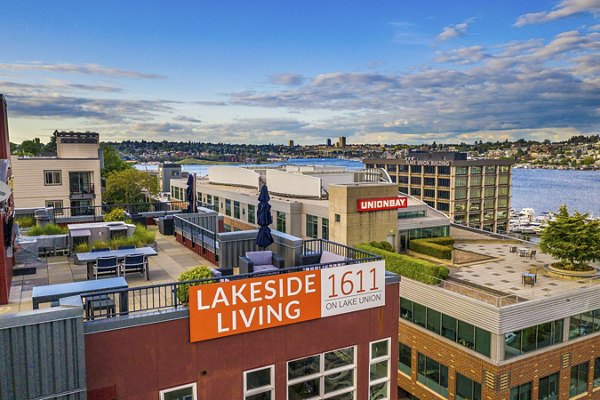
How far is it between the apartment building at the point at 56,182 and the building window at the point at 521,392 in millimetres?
37830

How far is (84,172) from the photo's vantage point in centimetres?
4731

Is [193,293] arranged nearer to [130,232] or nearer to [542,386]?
[130,232]

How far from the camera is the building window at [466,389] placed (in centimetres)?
2388

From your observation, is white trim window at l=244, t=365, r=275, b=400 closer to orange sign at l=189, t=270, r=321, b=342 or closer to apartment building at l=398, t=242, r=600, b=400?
orange sign at l=189, t=270, r=321, b=342

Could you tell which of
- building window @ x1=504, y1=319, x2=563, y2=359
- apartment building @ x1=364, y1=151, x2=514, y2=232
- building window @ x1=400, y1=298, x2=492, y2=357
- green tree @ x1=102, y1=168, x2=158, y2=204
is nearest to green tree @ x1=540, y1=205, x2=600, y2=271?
building window @ x1=504, y1=319, x2=563, y2=359

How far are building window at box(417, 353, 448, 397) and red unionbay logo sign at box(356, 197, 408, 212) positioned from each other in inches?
571

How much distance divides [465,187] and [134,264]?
3236 inches

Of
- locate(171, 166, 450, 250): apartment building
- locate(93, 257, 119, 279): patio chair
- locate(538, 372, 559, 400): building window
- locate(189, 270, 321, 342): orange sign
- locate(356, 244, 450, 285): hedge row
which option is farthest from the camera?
locate(171, 166, 450, 250): apartment building

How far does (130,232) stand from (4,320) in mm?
10975

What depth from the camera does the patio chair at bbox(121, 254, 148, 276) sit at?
14086 mm

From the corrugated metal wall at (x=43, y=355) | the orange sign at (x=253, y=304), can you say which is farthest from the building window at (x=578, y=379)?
the corrugated metal wall at (x=43, y=355)

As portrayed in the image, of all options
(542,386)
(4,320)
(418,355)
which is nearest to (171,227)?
(4,320)

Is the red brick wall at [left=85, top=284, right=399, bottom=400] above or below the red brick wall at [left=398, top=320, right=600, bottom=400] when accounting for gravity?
Answer: above

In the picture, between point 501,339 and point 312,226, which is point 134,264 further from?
point 312,226
